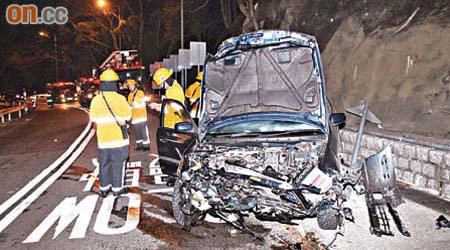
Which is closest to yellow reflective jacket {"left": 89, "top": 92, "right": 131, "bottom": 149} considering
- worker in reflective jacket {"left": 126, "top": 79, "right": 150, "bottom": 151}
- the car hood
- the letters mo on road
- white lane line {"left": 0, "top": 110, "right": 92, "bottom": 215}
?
the car hood

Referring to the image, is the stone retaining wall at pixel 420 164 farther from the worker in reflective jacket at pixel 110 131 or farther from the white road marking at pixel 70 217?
the white road marking at pixel 70 217

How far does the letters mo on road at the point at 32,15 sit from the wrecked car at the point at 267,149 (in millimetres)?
44455

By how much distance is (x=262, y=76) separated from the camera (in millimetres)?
6773

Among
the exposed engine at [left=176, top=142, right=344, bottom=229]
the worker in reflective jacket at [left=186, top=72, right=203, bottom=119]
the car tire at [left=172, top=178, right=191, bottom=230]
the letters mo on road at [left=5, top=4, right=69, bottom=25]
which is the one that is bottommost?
the car tire at [left=172, top=178, right=191, bottom=230]

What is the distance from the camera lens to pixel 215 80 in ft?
22.7

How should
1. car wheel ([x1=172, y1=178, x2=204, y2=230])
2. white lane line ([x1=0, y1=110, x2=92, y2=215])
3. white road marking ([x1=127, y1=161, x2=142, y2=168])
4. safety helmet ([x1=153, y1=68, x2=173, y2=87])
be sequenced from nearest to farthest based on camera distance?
car wheel ([x1=172, y1=178, x2=204, y2=230]) → white lane line ([x1=0, y1=110, x2=92, y2=215]) → safety helmet ([x1=153, y1=68, x2=173, y2=87]) → white road marking ([x1=127, y1=161, x2=142, y2=168])

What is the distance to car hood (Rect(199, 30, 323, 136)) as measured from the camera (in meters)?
6.48

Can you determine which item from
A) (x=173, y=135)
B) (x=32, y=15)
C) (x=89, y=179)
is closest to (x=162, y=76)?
(x=173, y=135)

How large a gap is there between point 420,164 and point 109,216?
4574 mm

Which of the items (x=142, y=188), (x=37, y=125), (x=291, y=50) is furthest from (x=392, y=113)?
(x=37, y=125)

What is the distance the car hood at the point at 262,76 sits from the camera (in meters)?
6.48

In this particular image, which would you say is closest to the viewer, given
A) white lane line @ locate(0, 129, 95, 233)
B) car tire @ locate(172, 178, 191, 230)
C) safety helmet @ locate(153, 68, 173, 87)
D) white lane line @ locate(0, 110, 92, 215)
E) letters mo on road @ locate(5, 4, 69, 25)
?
car tire @ locate(172, 178, 191, 230)

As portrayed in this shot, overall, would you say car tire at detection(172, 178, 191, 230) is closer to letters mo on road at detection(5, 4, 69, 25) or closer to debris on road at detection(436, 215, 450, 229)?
debris on road at detection(436, 215, 450, 229)

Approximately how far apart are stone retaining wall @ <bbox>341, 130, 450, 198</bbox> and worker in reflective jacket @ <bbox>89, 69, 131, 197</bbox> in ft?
14.0
